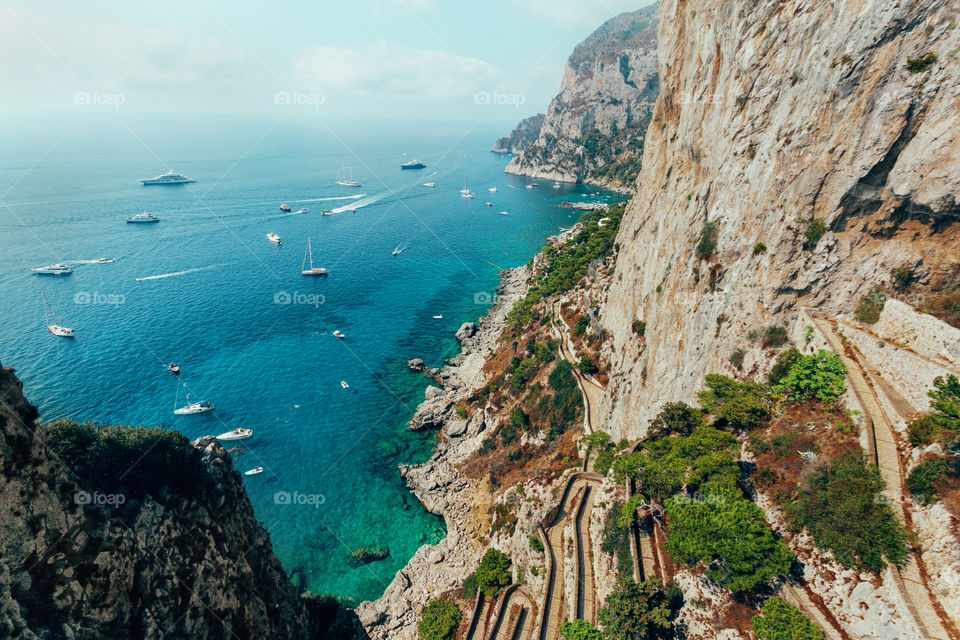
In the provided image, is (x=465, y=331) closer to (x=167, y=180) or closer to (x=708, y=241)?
(x=708, y=241)

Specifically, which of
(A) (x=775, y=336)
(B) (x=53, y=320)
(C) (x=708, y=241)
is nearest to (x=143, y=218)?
(B) (x=53, y=320)

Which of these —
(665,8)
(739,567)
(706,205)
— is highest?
(665,8)

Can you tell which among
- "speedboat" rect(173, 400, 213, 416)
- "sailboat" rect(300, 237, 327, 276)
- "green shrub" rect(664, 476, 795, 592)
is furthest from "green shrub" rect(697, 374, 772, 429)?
"sailboat" rect(300, 237, 327, 276)

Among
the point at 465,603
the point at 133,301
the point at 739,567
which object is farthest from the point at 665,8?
the point at 133,301

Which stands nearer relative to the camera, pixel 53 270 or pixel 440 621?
pixel 440 621

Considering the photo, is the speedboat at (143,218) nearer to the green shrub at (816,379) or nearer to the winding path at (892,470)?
the green shrub at (816,379)

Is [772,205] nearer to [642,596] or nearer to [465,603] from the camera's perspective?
[642,596]

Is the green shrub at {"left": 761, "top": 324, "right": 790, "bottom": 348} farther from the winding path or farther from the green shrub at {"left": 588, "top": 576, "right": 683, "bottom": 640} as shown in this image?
the green shrub at {"left": 588, "top": 576, "right": 683, "bottom": 640}
